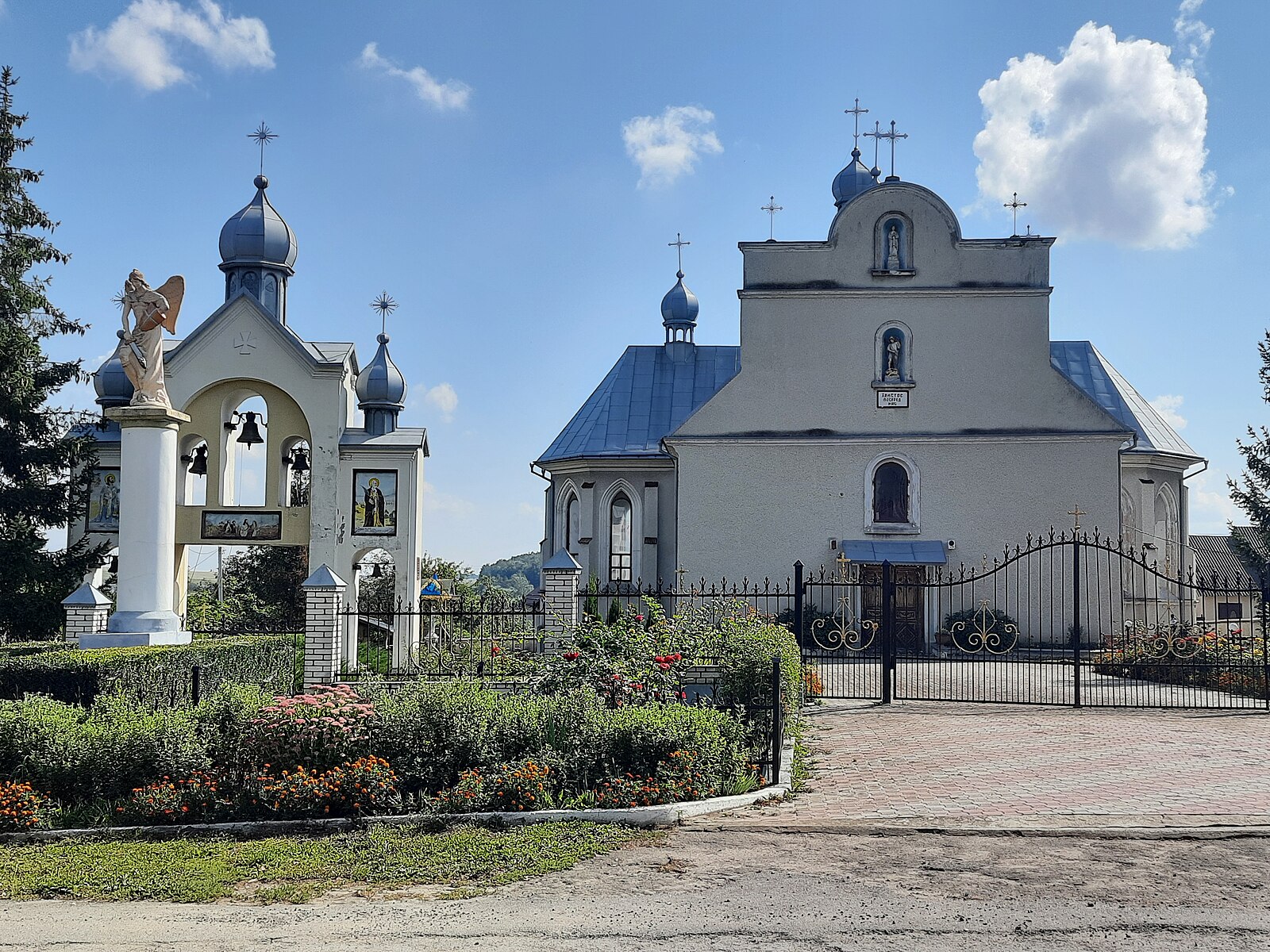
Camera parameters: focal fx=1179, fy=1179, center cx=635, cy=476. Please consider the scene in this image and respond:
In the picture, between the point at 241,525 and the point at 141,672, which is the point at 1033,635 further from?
the point at 141,672

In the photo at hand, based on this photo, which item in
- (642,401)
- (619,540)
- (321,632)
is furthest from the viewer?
(642,401)

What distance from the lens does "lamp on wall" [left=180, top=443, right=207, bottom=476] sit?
80.9 feet

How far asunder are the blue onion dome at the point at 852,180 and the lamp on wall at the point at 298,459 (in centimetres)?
1927

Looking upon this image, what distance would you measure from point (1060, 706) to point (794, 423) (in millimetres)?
11949

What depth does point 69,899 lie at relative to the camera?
6.78 meters

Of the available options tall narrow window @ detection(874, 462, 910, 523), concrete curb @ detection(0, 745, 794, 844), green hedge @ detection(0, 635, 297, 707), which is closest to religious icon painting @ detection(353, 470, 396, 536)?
green hedge @ detection(0, 635, 297, 707)

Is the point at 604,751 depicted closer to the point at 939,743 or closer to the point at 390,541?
the point at 939,743

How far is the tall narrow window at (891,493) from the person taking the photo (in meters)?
26.3

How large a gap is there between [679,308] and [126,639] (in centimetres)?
2153

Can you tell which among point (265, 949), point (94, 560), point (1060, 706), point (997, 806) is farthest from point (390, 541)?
point (265, 949)

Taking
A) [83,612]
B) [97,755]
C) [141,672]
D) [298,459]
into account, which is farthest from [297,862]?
[298,459]

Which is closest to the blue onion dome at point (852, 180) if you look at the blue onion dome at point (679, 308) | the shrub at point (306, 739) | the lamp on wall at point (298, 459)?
the blue onion dome at point (679, 308)

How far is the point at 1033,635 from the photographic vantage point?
25547 mm

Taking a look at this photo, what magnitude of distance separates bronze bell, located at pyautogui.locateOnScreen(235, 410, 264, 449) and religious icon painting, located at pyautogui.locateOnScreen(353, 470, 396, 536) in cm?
205
